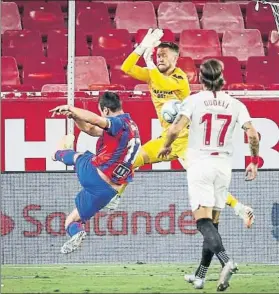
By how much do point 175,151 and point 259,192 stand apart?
1134mm

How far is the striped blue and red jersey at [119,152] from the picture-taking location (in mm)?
10984

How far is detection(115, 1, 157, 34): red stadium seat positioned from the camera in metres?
16.9

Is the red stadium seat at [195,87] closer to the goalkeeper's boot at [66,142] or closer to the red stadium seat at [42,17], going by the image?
the goalkeeper's boot at [66,142]

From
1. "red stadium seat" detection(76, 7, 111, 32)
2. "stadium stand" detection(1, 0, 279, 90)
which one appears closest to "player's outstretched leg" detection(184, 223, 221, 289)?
"stadium stand" detection(1, 0, 279, 90)

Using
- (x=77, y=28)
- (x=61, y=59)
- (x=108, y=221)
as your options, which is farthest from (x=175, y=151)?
(x=77, y=28)

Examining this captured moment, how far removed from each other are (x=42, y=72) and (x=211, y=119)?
5537 millimetres

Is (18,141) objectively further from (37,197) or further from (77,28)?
(77,28)

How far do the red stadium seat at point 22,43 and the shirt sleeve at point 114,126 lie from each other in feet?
16.6

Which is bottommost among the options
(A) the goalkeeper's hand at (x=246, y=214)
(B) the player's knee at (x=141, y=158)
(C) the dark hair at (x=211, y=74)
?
(A) the goalkeeper's hand at (x=246, y=214)

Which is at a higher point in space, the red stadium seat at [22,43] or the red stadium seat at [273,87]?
Result: the red stadium seat at [22,43]

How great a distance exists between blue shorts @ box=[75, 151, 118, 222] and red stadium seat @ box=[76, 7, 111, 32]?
5752 millimetres

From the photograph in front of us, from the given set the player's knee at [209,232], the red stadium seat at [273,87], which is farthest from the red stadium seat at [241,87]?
the player's knee at [209,232]

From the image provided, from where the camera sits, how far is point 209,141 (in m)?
9.82

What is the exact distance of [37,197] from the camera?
40.9 ft
